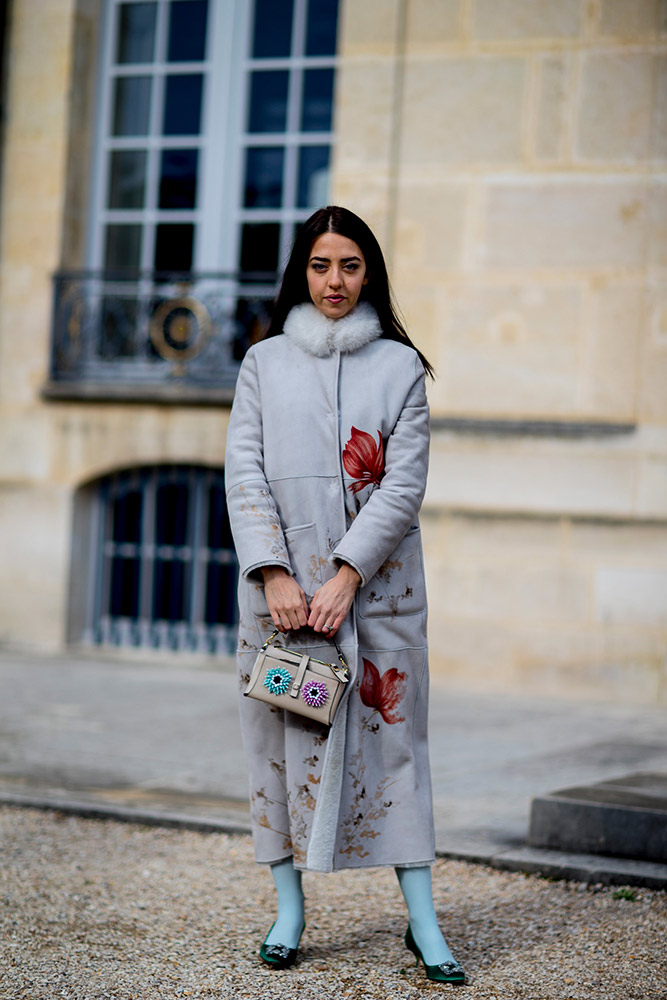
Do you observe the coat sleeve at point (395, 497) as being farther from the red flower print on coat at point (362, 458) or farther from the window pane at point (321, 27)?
the window pane at point (321, 27)

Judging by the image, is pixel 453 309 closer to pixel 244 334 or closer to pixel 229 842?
pixel 244 334

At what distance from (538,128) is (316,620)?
20.7 ft

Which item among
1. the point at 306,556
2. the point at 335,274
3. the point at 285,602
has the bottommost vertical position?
the point at 285,602

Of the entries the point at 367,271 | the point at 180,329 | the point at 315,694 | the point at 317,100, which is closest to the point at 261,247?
the point at 180,329

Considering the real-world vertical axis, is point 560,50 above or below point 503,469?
above

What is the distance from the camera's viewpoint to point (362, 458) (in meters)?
3.31

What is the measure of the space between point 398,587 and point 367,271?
83 centimetres

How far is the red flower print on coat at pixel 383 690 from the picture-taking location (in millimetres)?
3242

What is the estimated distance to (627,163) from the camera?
849 cm

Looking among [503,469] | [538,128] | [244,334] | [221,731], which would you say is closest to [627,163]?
[538,128]

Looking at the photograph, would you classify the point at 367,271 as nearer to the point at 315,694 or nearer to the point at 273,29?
the point at 315,694

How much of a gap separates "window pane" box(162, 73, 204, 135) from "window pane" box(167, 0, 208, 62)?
0.53 feet

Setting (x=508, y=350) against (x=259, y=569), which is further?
(x=508, y=350)

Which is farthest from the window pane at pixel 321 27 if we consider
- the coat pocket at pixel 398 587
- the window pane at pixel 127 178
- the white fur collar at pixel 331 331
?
the coat pocket at pixel 398 587
